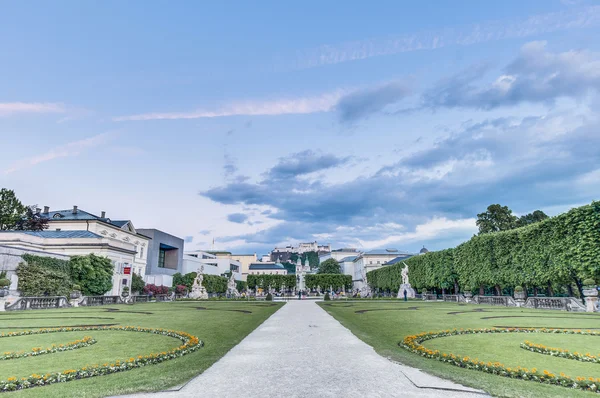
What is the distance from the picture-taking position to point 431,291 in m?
69.8

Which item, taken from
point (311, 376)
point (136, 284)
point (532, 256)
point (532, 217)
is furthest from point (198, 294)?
point (532, 217)

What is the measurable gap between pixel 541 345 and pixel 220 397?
10.3m

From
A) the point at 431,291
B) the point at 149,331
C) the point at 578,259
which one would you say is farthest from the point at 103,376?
the point at 431,291

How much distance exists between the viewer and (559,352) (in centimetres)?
1005

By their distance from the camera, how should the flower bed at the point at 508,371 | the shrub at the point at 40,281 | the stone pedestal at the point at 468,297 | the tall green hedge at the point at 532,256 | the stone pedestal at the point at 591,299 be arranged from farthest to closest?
1. the stone pedestal at the point at 468,297
2. the shrub at the point at 40,281
3. the tall green hedge at the point at 532,256
4. the stone pedestal at the point at 591,299
5. the flower bed at the point at 508,371

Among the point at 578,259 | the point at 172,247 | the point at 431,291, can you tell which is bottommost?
the point at 431,291

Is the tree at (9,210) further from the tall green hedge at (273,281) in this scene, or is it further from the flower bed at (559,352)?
the flower bed at (559,352)

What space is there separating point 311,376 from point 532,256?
1393 inches

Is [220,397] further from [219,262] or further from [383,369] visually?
[219,262]

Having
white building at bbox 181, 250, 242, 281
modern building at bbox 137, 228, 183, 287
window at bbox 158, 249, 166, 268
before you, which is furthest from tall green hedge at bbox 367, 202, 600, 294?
white building at bbox 181, 250, 242, 281

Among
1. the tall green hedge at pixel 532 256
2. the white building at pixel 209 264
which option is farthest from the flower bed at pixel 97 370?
the white building at pixel 209 264

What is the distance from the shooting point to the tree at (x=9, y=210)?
6178 centimetres

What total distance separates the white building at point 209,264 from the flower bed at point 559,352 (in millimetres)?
87351

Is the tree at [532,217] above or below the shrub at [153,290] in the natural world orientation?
above
